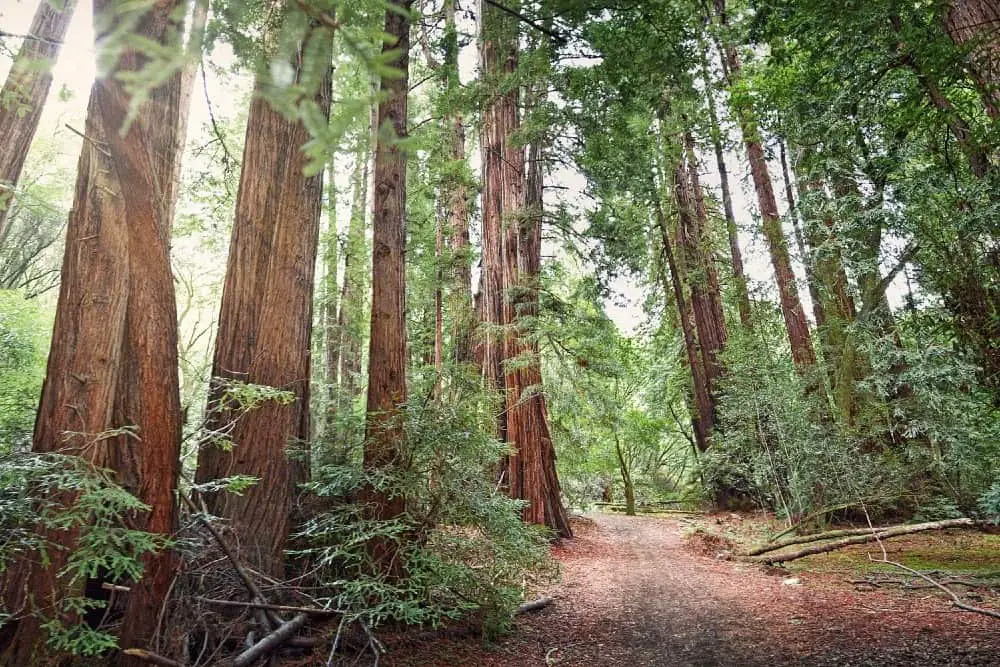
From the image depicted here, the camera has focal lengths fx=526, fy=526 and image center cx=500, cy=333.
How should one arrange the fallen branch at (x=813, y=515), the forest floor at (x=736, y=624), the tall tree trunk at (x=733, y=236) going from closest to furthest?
1. the forest floor at (x=736, y=624)
2. the fallen branch at (x=813, y=515)
3. the tall tree trunk at (x=733, y=236)

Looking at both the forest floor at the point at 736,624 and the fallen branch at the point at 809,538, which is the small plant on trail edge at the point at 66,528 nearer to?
the forest floor at the point at 736,624

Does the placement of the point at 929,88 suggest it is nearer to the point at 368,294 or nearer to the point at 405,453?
the point at 405,453

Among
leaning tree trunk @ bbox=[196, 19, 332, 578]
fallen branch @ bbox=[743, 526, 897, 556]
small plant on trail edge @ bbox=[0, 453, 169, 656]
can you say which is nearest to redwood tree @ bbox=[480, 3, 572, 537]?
fallen branch @ bbox=[743, 526, 897, 556]

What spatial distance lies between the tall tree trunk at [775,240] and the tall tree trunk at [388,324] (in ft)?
18.8

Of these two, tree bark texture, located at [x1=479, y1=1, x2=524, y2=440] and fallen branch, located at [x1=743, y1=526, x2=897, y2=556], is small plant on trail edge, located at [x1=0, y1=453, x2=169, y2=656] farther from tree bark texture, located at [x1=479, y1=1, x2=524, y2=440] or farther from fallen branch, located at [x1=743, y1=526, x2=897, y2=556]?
fallen branch, located at [x1=743, y1=526, x2=897, y2=556]

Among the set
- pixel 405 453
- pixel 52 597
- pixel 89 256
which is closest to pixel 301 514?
pixel 405 453

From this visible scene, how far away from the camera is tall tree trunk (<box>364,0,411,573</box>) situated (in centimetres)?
379

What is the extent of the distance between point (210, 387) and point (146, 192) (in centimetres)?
197

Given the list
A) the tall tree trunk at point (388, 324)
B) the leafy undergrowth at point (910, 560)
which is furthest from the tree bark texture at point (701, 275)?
the tall tree trunk at point (388, 324)

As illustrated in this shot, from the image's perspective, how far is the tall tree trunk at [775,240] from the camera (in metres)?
9.34

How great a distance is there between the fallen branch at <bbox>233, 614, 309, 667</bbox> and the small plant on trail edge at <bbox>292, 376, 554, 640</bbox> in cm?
25

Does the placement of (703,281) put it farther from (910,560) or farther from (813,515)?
(910,560)

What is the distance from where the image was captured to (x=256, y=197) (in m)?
4.84

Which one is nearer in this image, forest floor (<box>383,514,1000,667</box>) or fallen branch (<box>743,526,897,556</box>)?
forest floor (<box>383,514,1000,667</box>)
